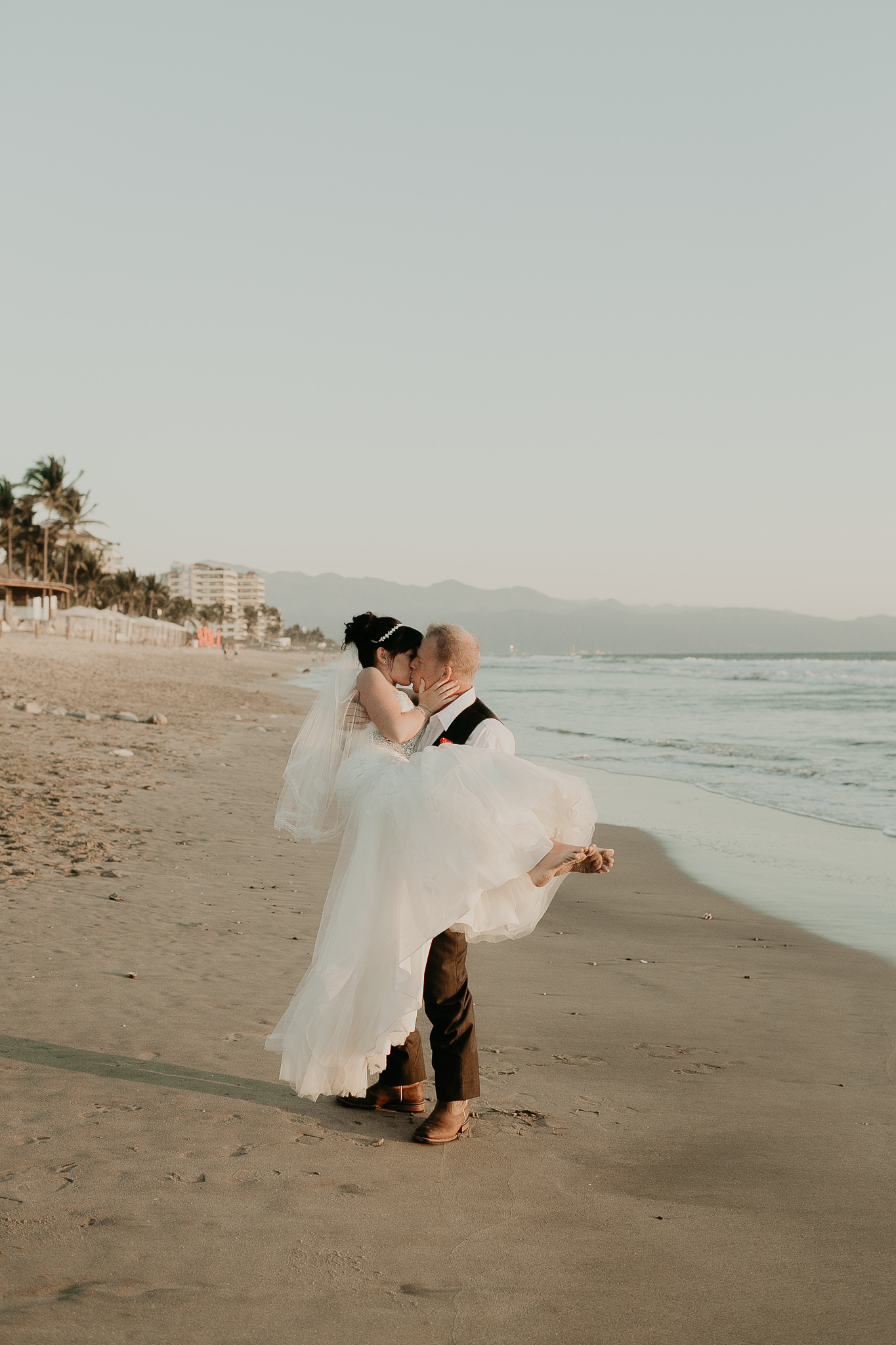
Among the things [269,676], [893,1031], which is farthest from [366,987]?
[269,676]

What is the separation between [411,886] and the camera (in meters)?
3.45

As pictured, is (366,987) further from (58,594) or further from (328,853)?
(58,594)

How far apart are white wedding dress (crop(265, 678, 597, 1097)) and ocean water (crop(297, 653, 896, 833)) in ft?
30.8

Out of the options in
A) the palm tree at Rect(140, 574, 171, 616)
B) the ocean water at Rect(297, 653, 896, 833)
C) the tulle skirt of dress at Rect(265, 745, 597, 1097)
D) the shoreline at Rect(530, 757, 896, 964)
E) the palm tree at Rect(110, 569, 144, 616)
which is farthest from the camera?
the palm tree at Rect(140, 574, 171, 616)

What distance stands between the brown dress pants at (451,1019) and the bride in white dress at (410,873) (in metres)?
0.09

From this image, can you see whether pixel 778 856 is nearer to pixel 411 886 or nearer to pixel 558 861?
pixel 558 861

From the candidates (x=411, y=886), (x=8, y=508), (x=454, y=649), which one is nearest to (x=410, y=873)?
(x=411, y=886)

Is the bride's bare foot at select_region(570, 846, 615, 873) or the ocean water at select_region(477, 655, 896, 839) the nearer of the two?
the bride's bare foot at select_region(570, 846, 615, 873)

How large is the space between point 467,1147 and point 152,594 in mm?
122401

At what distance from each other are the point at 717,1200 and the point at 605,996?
2.28m

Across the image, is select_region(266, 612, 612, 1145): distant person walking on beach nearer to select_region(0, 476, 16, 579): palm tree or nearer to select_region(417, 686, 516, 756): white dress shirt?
select_region(417, 686, 516, 756): white dress shirt

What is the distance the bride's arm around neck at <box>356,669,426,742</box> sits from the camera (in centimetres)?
371

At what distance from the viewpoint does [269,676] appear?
198 ft

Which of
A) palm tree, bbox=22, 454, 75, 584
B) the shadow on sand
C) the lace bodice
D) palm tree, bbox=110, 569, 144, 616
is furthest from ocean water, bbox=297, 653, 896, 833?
palm tree, bbox=110, 569, 144, 616
